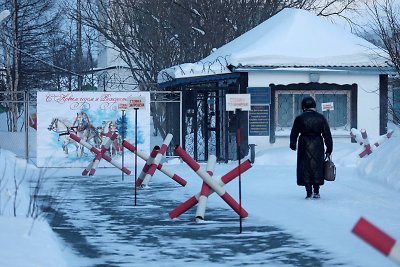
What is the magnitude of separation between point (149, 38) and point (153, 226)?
28.6 meters

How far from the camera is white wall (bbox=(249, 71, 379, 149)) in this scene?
27219 mm

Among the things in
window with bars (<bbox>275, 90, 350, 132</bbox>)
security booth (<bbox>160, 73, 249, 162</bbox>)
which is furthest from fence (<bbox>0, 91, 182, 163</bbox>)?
window with bars (<bbox>275, 90, 350, 132</bbox>)

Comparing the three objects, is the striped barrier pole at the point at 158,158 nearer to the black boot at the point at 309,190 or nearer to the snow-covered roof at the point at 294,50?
the black boot at the point at 309,190

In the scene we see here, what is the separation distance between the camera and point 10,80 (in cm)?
4428

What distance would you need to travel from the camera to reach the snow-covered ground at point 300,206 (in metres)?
10.1

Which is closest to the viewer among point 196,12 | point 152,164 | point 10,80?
point 152,164

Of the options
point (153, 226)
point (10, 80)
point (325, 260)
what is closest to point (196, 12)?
point (10, 80)

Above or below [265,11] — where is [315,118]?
below

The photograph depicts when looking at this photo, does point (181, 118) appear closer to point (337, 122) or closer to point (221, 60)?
point (221, 60)

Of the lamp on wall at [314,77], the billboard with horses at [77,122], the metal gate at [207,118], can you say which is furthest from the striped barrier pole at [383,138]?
the billboard with horses at [77,122]

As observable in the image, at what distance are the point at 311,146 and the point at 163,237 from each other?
483cm

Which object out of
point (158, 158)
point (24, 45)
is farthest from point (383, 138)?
point (24, 45)

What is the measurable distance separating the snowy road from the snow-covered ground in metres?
0.31

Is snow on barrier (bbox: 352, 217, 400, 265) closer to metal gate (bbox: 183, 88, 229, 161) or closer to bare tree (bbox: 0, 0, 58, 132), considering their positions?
metal gate (bbox: 183, 88, 229, 161)
